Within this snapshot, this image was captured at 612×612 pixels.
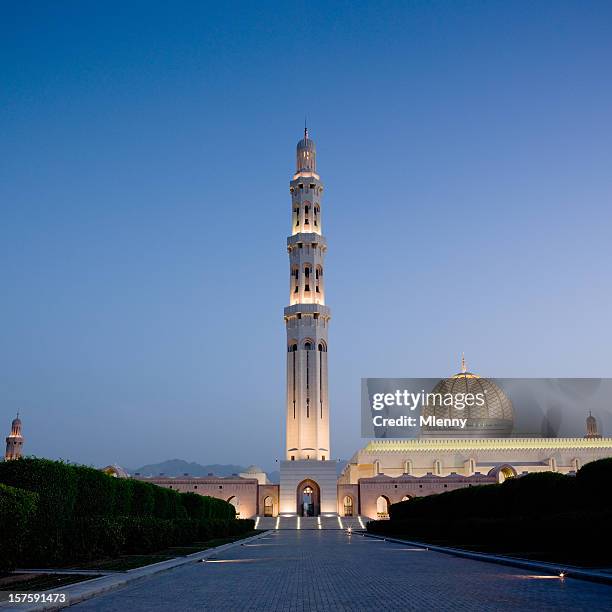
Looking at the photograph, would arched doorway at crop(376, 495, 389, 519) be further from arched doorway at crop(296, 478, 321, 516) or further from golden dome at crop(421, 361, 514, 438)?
golden dome at crop(421, 361, 514, 438)

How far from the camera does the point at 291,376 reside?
201 feet

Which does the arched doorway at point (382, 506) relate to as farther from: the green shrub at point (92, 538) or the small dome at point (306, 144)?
the green shrub at point (92, 538)

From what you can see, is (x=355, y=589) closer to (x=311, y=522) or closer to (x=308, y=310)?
(x=311, y=522)

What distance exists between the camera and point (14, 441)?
73312 mm

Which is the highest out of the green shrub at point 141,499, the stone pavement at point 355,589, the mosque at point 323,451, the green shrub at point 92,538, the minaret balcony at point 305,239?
the minaret balcony at point 305,239

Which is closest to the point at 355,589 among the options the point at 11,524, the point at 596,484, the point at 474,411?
the point at 11,524

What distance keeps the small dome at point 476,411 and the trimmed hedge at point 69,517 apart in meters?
51.9

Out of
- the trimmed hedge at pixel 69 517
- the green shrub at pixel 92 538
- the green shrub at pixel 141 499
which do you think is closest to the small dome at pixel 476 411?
the green shrub at pixel 141 499

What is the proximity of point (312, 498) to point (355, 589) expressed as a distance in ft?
178

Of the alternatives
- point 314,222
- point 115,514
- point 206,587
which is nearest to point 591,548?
point 206,587

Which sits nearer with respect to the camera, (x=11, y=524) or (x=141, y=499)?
(x=11, y=524)

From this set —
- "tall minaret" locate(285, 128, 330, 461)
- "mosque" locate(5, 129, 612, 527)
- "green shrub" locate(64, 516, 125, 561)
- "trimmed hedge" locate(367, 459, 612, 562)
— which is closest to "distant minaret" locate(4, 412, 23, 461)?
"mosque" locate(5, 129, 612, 527)

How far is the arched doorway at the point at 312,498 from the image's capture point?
196ft

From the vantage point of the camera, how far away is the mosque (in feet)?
194
